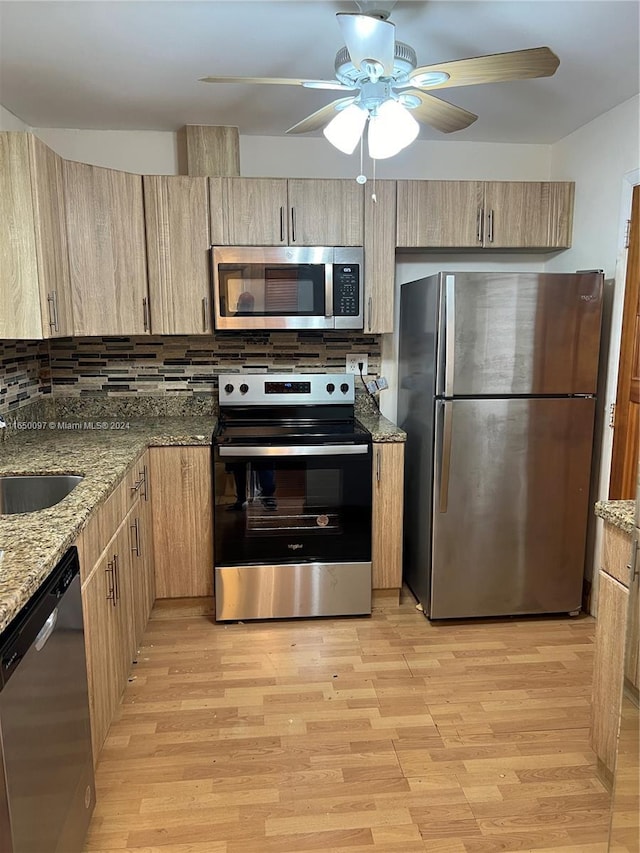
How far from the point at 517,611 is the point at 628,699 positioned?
6.84ft

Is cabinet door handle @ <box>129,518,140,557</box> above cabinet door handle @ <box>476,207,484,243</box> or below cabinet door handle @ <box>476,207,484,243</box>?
below

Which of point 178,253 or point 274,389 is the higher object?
point 178,253

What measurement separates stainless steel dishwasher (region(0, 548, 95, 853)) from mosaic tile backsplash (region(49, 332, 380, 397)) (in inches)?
74.1

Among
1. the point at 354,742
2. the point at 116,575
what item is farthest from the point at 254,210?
the point at 354,742

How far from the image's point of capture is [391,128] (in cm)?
191

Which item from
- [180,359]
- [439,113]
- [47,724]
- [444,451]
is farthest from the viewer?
[180,359]

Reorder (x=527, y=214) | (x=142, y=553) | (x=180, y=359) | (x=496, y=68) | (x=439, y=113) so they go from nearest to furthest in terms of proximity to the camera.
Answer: (x=496, y=68), (x=439, y=113), (x=142, y=553), (x=527, y=214), (x=180, y=359)

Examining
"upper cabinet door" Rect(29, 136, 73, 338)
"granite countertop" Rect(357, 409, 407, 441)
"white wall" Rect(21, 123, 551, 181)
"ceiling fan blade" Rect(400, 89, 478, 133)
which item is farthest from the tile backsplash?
"ceiling fan blade" Rect(400, 89, 478, 133)

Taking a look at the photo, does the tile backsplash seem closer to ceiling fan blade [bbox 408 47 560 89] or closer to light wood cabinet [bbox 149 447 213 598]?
light wood cabinet [bbox 149 447 213 598]

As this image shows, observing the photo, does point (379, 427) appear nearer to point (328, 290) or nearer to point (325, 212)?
point (328, 290)

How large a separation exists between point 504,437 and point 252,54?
186 centimetres

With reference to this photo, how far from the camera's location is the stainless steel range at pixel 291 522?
2867 mm

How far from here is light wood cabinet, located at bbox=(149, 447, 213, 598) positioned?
9.45 ft

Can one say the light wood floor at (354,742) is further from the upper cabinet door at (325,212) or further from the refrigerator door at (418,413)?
the upper cabinet door at (325,212)
